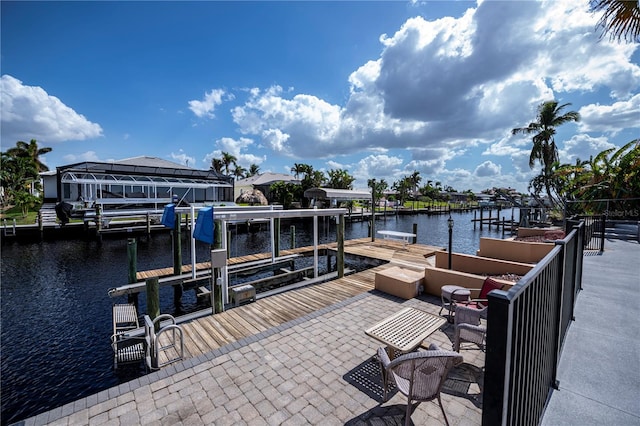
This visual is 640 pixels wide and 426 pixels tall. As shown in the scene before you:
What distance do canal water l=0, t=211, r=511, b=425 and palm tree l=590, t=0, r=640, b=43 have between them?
11.4 metres

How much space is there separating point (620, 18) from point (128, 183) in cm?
3572

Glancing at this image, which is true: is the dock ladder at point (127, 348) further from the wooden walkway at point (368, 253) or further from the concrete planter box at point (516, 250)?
the concrete planter box at point (516, 250)

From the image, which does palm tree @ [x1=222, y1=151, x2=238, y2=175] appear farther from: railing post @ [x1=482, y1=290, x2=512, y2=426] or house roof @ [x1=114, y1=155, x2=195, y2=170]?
railing post @ [x1=482, y1=290, x2=512, y2=426]

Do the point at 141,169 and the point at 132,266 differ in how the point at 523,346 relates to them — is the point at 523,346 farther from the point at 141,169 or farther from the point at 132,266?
the point at 141,169

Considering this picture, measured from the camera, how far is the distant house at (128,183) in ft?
94.4

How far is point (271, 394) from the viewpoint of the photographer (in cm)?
380

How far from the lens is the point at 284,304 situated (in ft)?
24.2

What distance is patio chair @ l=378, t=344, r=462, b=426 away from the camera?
2.74 metres

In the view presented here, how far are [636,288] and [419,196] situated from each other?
279ft

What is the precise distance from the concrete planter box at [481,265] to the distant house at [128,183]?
29320mm

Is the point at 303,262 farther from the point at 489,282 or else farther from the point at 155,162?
the point at 155,162

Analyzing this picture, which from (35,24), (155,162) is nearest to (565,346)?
(35,24)

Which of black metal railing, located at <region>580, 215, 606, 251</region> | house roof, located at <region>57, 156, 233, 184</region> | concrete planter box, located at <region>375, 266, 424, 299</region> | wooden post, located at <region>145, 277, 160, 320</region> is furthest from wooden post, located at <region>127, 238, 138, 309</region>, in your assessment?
house roof, located at <region>57, 156, 233, 184</region>

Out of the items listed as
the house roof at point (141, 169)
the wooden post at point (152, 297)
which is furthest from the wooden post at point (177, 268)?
the house roof at point (141, 169)
